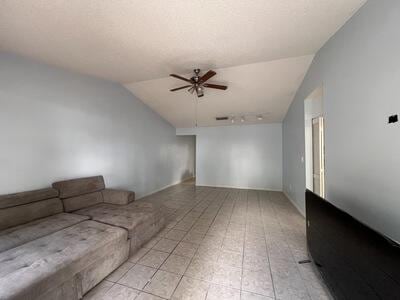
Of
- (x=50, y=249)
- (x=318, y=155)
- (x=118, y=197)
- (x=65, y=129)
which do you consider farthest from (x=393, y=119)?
(x=65, y=129)

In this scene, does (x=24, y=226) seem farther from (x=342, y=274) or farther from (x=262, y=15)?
(x=262, y=15)

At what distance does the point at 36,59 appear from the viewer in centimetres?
239

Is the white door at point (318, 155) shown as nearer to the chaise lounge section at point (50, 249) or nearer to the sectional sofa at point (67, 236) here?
the sectional sofa at point (67, 236)

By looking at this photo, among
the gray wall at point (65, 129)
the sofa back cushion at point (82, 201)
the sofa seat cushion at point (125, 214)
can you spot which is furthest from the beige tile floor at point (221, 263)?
the gray wall at point (65, 129)

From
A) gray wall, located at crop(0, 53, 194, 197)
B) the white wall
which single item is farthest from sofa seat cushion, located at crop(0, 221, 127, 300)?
the white wall

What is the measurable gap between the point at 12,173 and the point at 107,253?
188 cm

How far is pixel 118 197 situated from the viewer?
2.88 meters

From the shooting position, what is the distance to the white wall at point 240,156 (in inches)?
220

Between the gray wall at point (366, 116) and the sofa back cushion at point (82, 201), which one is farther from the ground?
the gray wall at point (366, 116)

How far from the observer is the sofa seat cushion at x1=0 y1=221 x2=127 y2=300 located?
1.07 meters

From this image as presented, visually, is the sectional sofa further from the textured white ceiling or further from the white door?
the white door

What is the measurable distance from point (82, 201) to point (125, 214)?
3.21 ft

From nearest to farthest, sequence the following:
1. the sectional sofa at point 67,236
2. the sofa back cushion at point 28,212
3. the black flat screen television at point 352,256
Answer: the black flat screen television at point 352,256 < the sectional sofa at point 67,236 < the sofa back cushion at point 28,212

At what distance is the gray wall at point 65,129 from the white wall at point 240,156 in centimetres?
247
